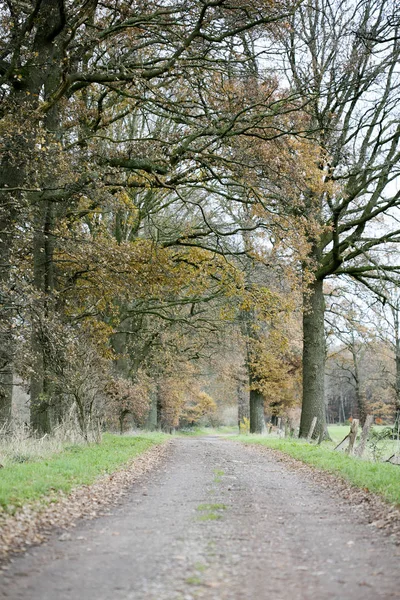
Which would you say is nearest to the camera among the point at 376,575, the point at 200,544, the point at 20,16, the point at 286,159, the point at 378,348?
the point at 376,575

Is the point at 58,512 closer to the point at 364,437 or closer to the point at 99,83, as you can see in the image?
the point at 364,437

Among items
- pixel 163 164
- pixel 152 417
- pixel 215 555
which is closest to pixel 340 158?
pixel 163 164

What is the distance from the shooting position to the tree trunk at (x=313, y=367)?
1984cm

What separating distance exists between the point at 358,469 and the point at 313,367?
9.43 meters

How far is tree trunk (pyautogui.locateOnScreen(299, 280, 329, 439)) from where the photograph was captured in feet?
65.1

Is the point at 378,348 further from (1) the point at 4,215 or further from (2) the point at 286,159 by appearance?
(1) the point at 4,215

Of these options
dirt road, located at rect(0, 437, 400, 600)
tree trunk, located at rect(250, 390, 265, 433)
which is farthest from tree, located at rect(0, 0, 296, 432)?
tree trunk, located at rect(250, 390, 265, 433)

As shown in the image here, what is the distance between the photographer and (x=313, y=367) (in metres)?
20.0

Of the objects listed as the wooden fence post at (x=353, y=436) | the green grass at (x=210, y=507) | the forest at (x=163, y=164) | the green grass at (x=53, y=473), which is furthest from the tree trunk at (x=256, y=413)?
the green grass at (x=210, y=507)

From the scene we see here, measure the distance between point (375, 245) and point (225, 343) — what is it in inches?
457

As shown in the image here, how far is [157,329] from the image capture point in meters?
28.6

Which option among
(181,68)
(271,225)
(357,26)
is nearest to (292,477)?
(271,225)

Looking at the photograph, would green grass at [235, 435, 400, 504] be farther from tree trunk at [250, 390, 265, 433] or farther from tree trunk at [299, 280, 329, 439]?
tree trunk at [250, 390, 265, 433]

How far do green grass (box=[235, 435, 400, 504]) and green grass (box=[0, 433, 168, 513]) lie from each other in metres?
4.34
